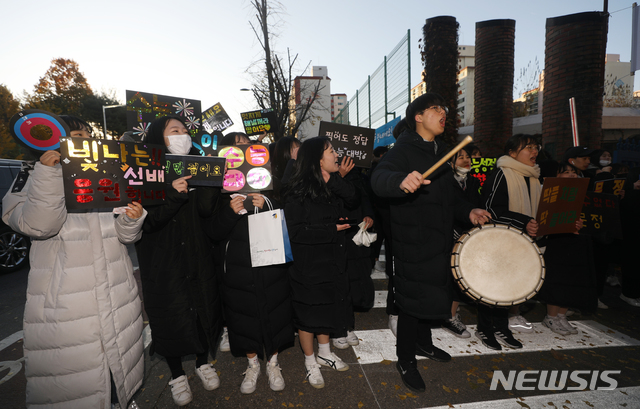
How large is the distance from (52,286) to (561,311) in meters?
5.16

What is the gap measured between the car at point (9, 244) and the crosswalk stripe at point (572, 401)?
898cm

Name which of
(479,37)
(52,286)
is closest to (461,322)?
(52,286)

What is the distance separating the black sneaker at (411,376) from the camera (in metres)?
2.79

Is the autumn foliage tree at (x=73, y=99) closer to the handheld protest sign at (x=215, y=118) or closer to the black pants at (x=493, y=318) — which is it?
the handheld protest sign at (x=215, y=118)

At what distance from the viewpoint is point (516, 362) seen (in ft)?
10.6

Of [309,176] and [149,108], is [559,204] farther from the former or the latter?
[149,108]

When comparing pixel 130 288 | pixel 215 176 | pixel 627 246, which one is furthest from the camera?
pixel 627 246

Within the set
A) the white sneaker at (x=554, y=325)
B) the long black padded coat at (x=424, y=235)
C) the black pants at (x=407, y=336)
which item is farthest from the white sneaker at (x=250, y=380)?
the white sneaker at (x=554, y=325)

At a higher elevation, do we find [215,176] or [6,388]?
[215,176]

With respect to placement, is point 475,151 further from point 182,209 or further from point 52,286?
point 52,286

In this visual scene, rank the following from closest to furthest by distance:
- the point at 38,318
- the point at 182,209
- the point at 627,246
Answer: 1. the point at 38,318
2. the point at 182,209
3. the point at 627,246

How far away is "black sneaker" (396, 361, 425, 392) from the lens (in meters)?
2.79

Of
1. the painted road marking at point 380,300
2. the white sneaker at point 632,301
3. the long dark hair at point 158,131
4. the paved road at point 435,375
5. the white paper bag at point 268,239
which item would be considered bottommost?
the painted road marking at point 380,300

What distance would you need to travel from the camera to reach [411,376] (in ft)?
9.35
